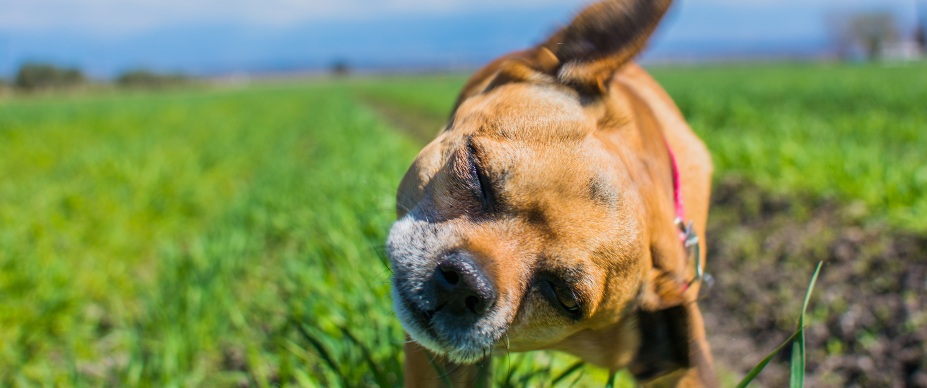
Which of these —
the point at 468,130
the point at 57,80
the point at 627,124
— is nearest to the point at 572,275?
the point at 468,130

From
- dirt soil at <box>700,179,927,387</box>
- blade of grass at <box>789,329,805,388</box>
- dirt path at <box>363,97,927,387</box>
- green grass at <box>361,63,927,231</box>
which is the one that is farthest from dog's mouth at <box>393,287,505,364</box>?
green grass at <box>361,63,927,231</box>

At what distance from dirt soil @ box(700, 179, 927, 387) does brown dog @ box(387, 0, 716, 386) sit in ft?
5.46

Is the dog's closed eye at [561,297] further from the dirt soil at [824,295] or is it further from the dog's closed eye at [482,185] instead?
the dirt soil at [824,295]

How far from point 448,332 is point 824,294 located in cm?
339

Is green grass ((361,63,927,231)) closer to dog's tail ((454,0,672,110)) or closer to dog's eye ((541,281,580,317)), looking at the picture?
dog's tail ((454,0,672,110))

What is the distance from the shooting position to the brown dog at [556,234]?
1682 millimetres

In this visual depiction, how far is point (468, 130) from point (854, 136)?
9.16 meters

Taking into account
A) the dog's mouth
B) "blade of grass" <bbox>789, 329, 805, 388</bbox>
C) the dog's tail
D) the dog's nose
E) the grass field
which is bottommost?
the grass field

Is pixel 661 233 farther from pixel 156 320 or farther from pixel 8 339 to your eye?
pixel 8 339

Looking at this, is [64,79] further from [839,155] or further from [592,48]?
[592,48]

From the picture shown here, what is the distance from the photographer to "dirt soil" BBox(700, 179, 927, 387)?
362 centimetres

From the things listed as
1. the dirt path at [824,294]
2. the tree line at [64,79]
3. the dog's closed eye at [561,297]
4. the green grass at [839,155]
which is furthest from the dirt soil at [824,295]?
the tree line at [64,79]

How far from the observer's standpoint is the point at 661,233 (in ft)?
6.28

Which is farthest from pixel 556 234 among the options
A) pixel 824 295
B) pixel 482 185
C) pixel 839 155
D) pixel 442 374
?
pixel 839 155
